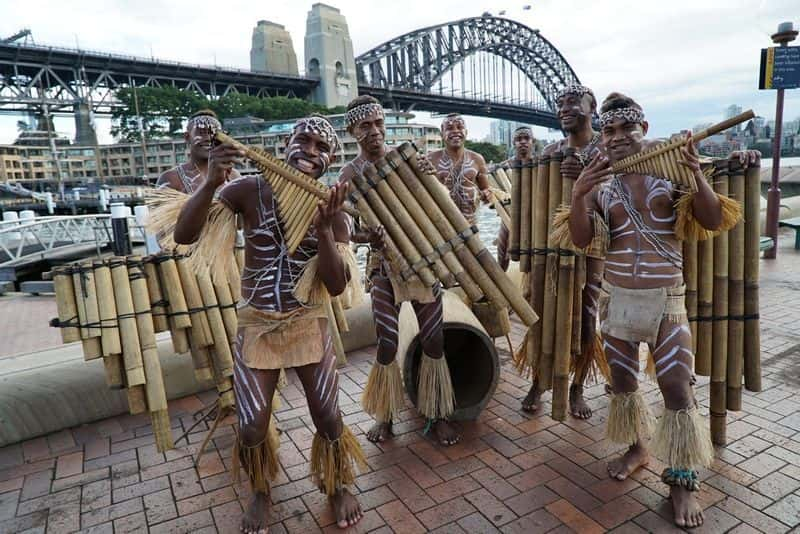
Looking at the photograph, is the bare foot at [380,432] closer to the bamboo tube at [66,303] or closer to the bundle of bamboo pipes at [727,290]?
the bamboo tube at [66,303]

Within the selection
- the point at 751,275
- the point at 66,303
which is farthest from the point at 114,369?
the point at 751,275

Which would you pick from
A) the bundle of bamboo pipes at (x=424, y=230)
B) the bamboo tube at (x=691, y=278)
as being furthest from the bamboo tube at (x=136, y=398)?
the bamboo tube at (x=691, y=278)

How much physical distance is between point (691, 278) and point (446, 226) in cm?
166

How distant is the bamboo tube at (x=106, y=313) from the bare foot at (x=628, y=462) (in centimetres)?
312

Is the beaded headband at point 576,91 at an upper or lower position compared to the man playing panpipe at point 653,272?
upper

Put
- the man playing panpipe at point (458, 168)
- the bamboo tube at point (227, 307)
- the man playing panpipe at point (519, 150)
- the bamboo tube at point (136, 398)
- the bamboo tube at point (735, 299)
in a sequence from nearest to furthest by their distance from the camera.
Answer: the bamboo tube at point (735, 299) < the bamboo tube at point (136, 398) < the bamboo tube at point (227, 307) < the man playing panpipe at point (458, 168) < the man playing panpipe at point (519, 150)

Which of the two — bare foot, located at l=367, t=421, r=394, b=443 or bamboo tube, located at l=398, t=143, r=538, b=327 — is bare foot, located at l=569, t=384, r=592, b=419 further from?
bamboo tube, located at l=398, t=143, r=538, b=327

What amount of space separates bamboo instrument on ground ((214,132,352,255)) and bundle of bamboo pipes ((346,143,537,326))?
0.32 metres

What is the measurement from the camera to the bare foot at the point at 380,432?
12.4 feet

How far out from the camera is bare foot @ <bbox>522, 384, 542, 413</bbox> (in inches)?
163

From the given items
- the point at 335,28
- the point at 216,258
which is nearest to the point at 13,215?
the point at 216,258

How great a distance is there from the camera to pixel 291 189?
7.59ft

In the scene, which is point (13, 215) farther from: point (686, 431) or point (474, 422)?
point (686, 431)

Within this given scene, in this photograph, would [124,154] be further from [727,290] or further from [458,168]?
[727,290]
